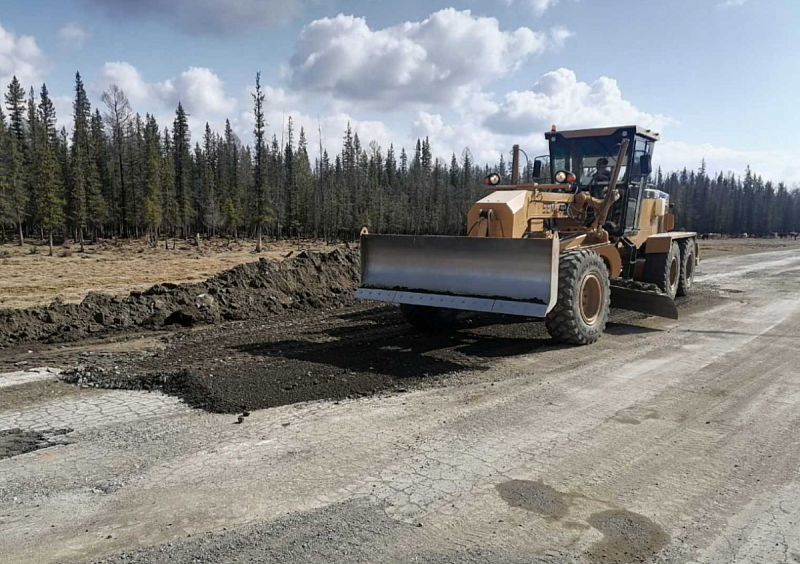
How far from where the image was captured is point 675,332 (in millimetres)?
9391

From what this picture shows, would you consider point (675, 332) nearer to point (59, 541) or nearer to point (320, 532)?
point (320, 532)

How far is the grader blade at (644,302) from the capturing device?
9.28 metres

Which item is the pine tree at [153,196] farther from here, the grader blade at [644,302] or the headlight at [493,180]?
the grader blade at [644,302]

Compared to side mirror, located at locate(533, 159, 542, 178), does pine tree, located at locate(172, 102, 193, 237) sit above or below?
above

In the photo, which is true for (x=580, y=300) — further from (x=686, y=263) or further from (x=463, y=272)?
(x=686, y=263)

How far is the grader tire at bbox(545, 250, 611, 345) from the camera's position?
7.79 meters

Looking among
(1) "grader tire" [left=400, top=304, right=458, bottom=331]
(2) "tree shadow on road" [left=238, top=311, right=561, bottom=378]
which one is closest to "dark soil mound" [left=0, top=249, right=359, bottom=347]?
(2) "tree shadow on road" [left=238, top=311, right=561, bottom=378]

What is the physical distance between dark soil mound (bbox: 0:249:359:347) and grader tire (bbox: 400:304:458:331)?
3308mm

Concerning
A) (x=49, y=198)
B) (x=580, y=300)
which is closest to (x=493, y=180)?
(x=580, y=300)

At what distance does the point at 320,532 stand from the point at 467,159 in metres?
107

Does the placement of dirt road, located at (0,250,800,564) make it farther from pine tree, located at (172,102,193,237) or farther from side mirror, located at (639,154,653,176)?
pine tree, located at (172,102,193,237)

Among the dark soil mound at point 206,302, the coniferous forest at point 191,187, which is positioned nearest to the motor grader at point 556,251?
the dark soil mound at point 206,302

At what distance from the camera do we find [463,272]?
8078mm

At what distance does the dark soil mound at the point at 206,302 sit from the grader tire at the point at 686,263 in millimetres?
7692
